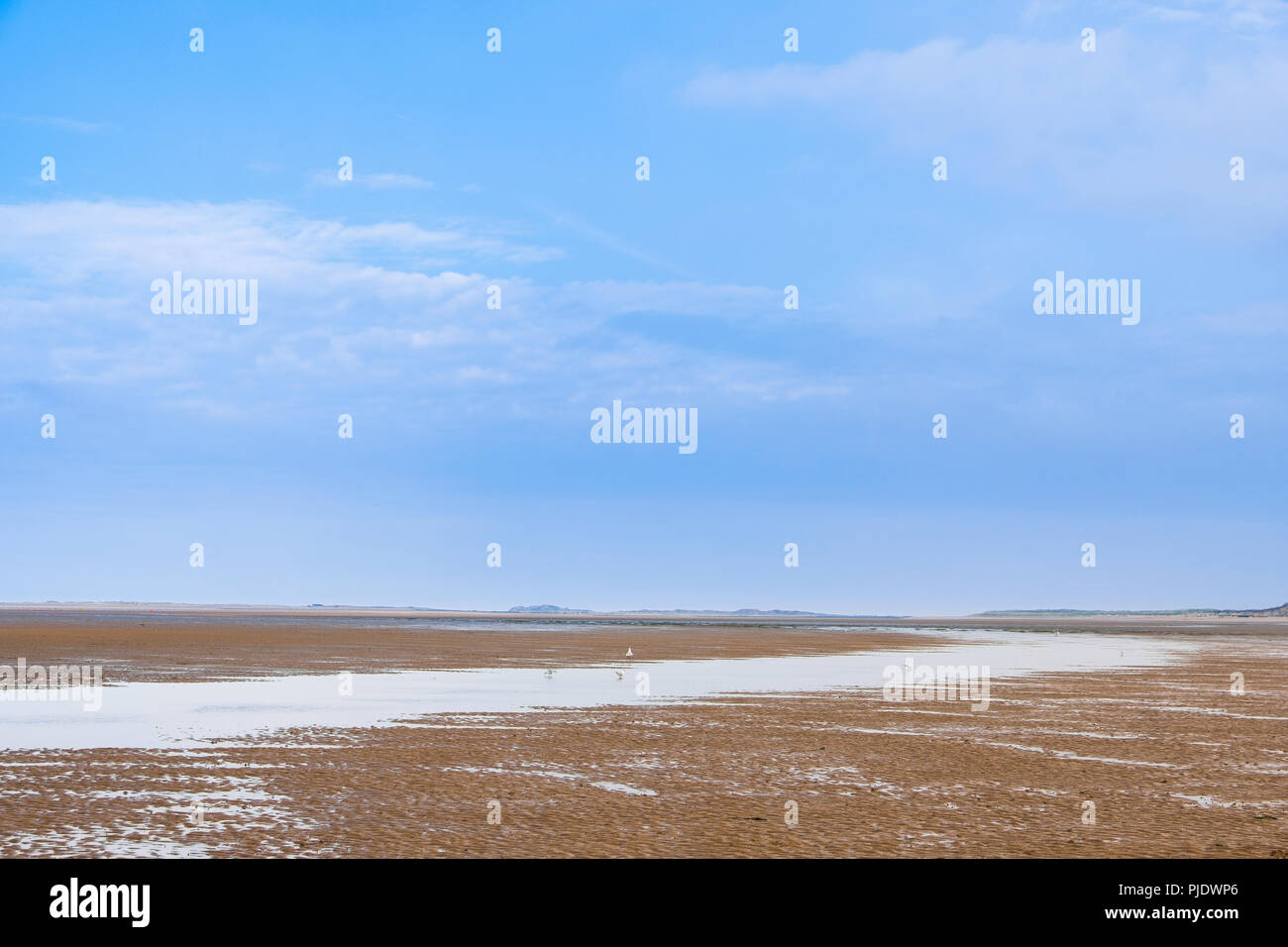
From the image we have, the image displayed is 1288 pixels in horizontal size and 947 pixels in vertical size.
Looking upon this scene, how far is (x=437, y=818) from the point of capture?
1462 centimetres

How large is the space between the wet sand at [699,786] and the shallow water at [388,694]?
1737mm

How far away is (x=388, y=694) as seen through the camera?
31672 mm

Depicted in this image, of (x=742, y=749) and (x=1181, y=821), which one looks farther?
(x=742, y=749)

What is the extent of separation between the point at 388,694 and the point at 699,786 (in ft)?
55.1

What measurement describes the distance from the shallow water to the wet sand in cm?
174

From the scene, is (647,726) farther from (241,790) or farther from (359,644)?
(359,644)

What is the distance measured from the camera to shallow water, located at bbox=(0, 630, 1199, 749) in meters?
22.6

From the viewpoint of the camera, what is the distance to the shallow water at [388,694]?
22.6 metres
